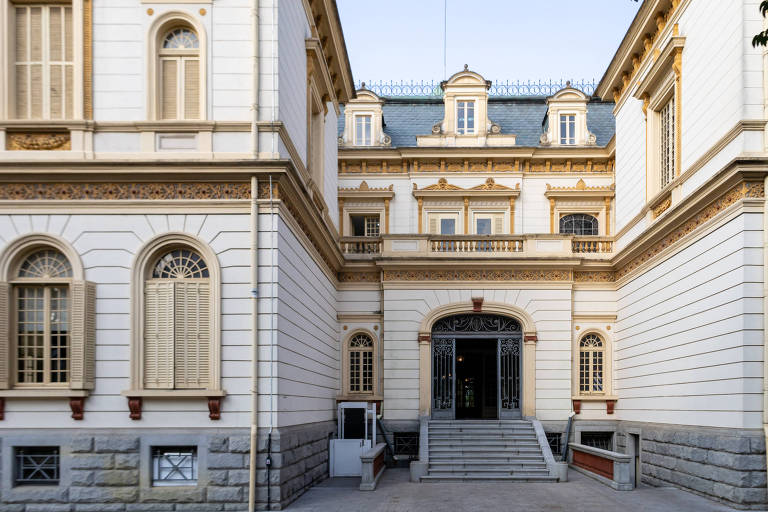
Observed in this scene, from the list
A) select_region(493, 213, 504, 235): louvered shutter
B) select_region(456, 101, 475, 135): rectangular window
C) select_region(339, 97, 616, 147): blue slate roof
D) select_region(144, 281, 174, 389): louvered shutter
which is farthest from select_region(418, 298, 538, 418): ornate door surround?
select_region(144, 281, 174, 389): louvered shutter

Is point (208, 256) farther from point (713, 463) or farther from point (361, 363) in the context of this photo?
point (361, 363)

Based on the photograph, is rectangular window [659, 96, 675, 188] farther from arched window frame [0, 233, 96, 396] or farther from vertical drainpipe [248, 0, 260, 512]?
arched window frame [0, 233, 96, 396]

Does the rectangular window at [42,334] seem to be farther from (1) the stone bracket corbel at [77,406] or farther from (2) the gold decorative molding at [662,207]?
(2) the gold decorative molding at [662,207]

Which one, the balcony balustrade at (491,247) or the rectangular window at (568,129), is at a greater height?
the rectangular window at (568,129)

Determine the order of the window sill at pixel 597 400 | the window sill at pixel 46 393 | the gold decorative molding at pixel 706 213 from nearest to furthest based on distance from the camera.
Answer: the window sill at pixel 46 393, the gold decorative molding at pixel 706 213, the window sill at pixel 597 400

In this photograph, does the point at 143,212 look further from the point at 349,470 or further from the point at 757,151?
the point at 757,151

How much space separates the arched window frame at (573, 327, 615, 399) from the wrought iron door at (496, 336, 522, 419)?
174cm

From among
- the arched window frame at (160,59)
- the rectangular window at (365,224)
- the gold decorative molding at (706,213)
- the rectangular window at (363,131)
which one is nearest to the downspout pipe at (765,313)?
the gold decorative molding at (706,213)

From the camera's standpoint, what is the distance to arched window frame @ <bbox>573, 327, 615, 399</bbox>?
22422mm

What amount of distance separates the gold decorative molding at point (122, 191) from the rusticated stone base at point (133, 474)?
13.8ft

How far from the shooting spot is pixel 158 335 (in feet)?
43.2

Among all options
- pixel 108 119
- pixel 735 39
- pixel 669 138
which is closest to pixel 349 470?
pixel 108 119

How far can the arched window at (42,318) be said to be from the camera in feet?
43.0

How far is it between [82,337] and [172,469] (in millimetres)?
2845
